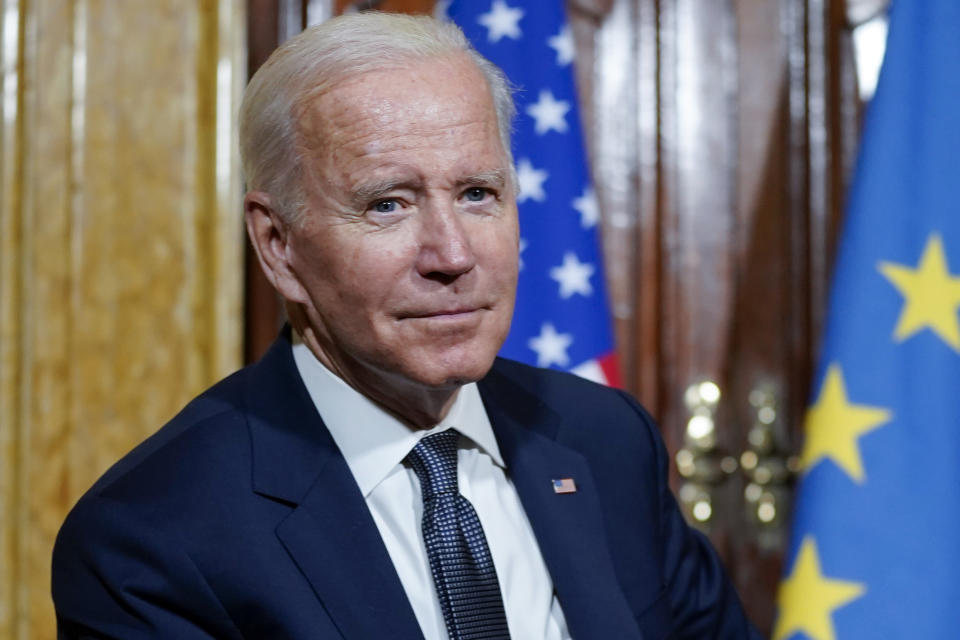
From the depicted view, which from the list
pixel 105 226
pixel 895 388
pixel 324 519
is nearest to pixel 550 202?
pixel 895 388

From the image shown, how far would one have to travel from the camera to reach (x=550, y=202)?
6.97ft

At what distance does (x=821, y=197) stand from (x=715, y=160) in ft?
0.74

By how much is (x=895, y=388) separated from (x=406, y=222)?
3.18 feet

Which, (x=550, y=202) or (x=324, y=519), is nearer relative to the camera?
(x=324, y=519)

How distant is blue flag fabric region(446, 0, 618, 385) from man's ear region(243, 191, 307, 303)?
0.86 m

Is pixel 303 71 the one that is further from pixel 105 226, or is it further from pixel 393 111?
pixel 105 226

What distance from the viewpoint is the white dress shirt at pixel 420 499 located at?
49.1 inches

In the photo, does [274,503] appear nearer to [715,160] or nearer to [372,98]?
[372,98]

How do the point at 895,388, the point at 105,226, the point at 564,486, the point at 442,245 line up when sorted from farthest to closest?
the point at 105,226 → the point at 895,388 → the point at 564,486 → the point at 442,245

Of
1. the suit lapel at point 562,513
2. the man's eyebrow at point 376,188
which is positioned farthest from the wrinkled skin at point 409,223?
the suit lapel at point 562,513

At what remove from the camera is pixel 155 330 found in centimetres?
212

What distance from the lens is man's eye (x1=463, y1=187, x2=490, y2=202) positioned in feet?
4.07

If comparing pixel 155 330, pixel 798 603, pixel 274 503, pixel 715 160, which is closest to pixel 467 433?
pixel 274 503

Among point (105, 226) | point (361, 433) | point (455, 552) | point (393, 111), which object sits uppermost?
point (393, 111)
